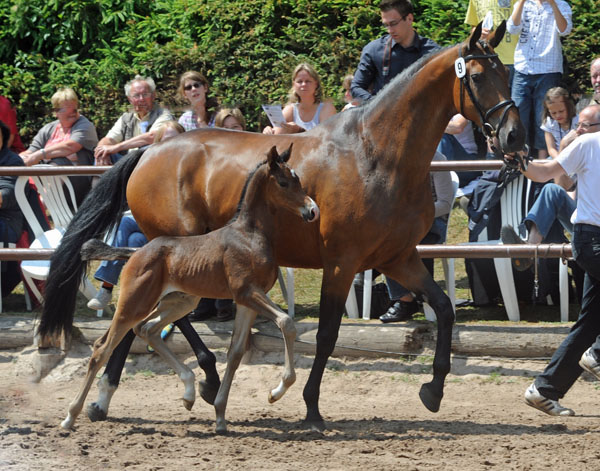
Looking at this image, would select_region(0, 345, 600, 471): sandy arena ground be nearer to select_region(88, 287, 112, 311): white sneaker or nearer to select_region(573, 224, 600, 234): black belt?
select_region(88, 287, 112, 311): white sneaker

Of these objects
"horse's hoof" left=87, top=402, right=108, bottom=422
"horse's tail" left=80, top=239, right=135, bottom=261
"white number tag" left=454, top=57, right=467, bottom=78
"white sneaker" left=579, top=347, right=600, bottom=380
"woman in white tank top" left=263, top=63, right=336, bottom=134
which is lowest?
"horse's hoof" left=87, top=402, right=108, bottom=422

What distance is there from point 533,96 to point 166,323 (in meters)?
4.23

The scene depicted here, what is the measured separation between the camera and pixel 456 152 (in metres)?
8.78

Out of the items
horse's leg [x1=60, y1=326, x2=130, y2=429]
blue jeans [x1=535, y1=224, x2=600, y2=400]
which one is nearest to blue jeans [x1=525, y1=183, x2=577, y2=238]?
blue jeans [x1=535, y1=224, x2=600, y2=400]

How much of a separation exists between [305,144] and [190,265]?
1.11 m

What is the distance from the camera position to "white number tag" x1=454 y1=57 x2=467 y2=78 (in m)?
5.90

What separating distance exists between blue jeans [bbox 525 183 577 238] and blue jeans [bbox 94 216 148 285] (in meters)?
3.08

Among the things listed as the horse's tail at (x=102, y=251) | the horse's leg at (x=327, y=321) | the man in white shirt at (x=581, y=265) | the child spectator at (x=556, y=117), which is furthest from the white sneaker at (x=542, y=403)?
the horse's tail at (x=102, y=251)

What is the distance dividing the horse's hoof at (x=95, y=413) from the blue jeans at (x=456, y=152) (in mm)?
3828

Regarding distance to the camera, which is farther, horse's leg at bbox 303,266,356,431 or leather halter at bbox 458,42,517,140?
horse's leg at bbox 303,266,356,431

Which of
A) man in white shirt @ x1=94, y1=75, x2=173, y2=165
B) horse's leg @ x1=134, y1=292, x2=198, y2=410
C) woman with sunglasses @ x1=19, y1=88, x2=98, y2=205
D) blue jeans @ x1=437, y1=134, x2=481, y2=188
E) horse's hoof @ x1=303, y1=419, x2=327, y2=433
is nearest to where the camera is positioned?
horse's hoof @ x1=303, y1=419, x2=327, y2=433

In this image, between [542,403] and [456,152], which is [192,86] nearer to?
[456,152]

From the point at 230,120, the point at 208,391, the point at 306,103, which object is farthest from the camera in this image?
the point at 306,103

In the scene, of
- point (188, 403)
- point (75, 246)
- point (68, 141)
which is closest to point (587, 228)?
point (188, 403)
